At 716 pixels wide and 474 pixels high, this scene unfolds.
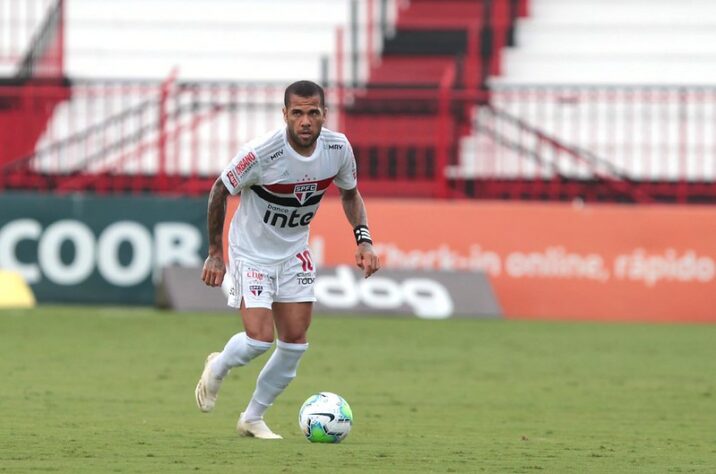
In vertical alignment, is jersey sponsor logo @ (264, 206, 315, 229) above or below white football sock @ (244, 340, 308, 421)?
above

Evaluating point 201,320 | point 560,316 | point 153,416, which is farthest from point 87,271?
point 153,416

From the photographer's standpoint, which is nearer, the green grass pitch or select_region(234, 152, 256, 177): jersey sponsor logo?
the green grass pitch

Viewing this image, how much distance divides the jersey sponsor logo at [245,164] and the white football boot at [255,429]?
139 centimetres

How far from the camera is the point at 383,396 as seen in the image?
38.4 feet

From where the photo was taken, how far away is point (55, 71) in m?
25.2

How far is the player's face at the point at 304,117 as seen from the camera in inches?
352

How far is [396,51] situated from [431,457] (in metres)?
18.2

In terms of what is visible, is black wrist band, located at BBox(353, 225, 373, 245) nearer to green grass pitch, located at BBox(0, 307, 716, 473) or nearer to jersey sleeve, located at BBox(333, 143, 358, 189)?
jersey sleeve, located at BBox(333, 143, 358, 189)

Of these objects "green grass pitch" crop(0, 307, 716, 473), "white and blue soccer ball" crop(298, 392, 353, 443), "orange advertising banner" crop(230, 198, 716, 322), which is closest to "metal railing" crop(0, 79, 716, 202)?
"orange advertising banner" crop(230, 198, 716, 322)

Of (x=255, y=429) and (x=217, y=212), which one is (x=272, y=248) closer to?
(x=217, y=212)

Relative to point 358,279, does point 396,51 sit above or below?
above

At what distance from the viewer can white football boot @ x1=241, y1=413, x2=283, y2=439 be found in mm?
9180

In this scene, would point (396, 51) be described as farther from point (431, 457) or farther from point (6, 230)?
point (431, 457)

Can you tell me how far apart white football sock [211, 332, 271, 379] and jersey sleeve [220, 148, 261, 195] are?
85 cm
